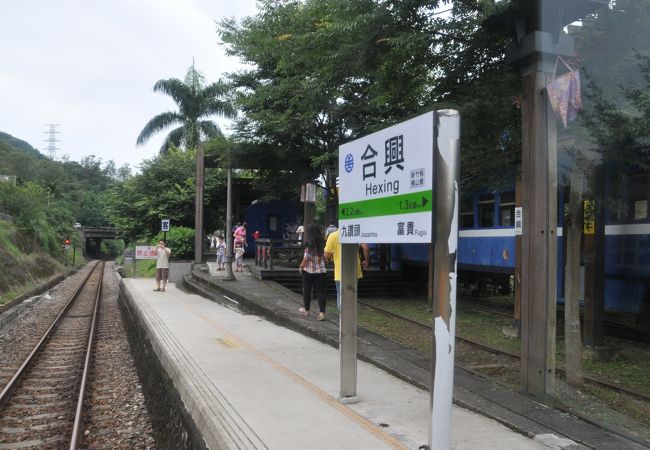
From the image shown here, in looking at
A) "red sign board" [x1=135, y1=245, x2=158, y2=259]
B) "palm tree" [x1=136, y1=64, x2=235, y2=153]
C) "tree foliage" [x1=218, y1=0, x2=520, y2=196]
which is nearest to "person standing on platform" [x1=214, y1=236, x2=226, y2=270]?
"red sign board" [x1=135, y1=245, x2=158, y2=259]

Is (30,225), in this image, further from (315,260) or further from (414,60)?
(414,60)

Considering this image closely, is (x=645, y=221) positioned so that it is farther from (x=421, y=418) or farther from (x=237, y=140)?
(x=237, y=140)

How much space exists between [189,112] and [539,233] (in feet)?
122

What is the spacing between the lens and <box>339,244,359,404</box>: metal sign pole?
15.0 ft

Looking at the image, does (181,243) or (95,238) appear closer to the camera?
(181,243)

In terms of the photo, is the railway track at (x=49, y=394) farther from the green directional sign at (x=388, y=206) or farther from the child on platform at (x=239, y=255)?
the child on platform at (x=239, y=255)

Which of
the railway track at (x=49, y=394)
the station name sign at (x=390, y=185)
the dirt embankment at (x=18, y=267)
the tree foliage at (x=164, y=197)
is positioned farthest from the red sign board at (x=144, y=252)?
the station name sign at (x=390, y=185)

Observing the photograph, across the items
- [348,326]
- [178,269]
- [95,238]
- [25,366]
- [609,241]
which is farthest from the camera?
[95,238]

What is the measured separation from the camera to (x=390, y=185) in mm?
3656

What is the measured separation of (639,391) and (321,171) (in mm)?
9715

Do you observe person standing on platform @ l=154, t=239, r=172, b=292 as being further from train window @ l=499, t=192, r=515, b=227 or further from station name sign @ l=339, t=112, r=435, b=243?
station name sign @ l=339, t=112, r=435, b=243

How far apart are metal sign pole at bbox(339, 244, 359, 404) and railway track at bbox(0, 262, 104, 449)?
309cm

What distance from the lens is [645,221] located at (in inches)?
313

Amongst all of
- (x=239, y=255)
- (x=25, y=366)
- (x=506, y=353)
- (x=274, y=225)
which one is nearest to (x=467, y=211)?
(x=506, y=353)
